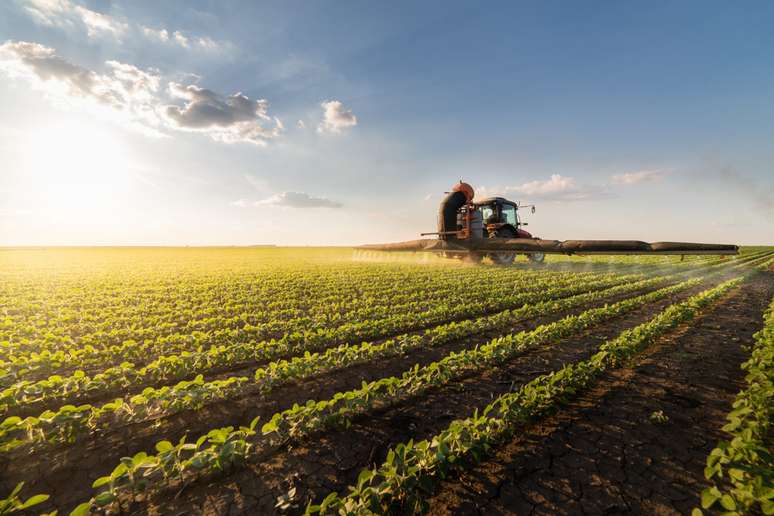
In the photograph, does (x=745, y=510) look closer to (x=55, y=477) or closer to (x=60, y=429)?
(x=55, y=477)

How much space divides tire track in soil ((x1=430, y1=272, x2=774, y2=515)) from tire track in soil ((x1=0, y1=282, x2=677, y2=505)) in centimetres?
233

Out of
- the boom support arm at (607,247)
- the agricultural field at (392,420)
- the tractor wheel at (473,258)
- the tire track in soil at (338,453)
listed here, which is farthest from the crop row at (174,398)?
the tractor wheel at (473,258)

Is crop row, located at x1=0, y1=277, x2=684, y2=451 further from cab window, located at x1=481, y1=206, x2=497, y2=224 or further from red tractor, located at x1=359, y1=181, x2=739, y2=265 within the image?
cab window, located at x1=481, y1=206, x2=497, y2=224

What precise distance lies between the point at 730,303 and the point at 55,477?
643 inches

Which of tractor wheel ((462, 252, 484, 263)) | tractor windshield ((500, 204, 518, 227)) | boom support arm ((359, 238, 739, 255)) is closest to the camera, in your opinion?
boom support arm ((359, 238, 739, 255))

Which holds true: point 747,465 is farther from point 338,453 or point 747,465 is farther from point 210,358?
point 210,358

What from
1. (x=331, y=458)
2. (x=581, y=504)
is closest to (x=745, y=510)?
(x=581, y=504)

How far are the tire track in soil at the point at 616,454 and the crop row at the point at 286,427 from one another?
1.37 meters

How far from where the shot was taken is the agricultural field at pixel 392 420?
260 cm

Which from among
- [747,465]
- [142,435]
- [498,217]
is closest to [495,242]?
[747,465]

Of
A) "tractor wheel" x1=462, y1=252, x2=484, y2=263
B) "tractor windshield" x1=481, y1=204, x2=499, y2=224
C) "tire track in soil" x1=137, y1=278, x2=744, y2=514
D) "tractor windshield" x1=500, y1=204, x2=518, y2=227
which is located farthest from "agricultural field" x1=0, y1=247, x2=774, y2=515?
"tractor wheel" x1=462, y1=252, x2=484, y2=263

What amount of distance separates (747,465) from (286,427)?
4.06 m

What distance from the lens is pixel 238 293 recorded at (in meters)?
12.7

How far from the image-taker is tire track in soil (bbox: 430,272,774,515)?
2.60 meters
